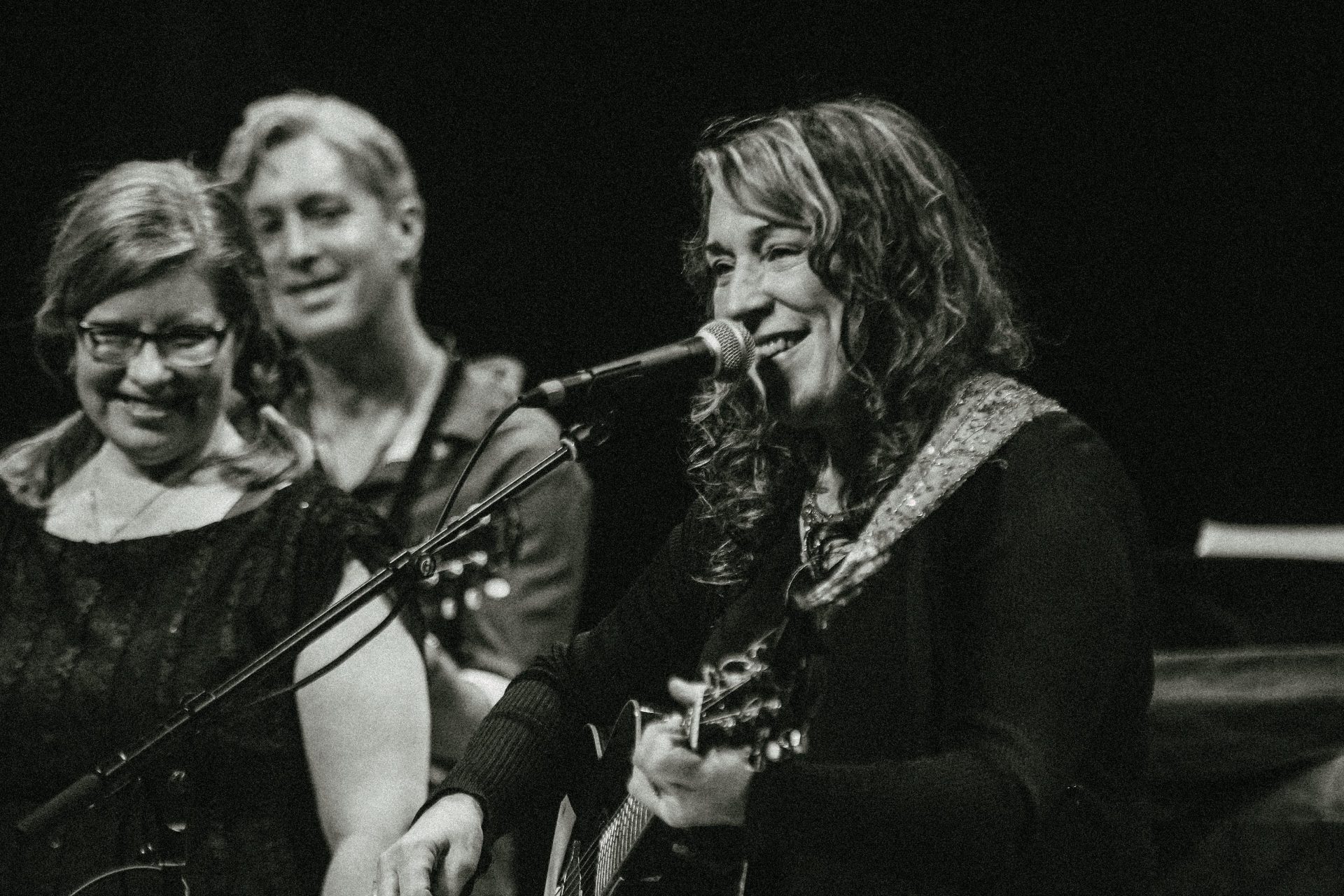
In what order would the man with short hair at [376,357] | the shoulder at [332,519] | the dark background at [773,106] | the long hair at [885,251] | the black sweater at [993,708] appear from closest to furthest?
the black sweater at [993,708], the long hair at [885,251], the shoulder at [332,519], the man with short hair at [376,357], the dark background at [773,106]

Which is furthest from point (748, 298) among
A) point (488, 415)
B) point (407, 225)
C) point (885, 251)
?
point (407, 225)

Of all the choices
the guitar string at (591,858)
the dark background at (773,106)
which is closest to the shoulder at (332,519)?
the guitar string at (591,858)

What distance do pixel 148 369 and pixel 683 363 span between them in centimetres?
107

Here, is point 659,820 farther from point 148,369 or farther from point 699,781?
point 148,369

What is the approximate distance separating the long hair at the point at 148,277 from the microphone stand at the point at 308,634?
68 cm

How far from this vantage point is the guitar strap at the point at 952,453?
1.70 m

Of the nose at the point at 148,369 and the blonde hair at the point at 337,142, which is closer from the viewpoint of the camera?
the nose at the point at 148,369

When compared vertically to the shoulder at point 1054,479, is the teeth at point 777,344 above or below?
above

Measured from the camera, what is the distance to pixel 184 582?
91.5 inches

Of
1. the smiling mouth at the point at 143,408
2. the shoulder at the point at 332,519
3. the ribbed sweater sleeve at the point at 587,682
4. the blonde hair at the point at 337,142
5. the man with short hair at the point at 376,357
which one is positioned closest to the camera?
the ribbed sweater sleeve at the point at 587,682

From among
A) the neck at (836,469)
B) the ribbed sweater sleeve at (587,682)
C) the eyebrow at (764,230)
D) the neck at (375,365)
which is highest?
the eyebrow at (764,230)

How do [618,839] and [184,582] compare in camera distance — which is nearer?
[618,839]

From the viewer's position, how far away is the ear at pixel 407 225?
3.28 m

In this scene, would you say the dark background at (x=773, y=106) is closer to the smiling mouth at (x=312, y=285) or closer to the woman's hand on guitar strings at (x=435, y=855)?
the smiling mouth at (x=312, y=285)
